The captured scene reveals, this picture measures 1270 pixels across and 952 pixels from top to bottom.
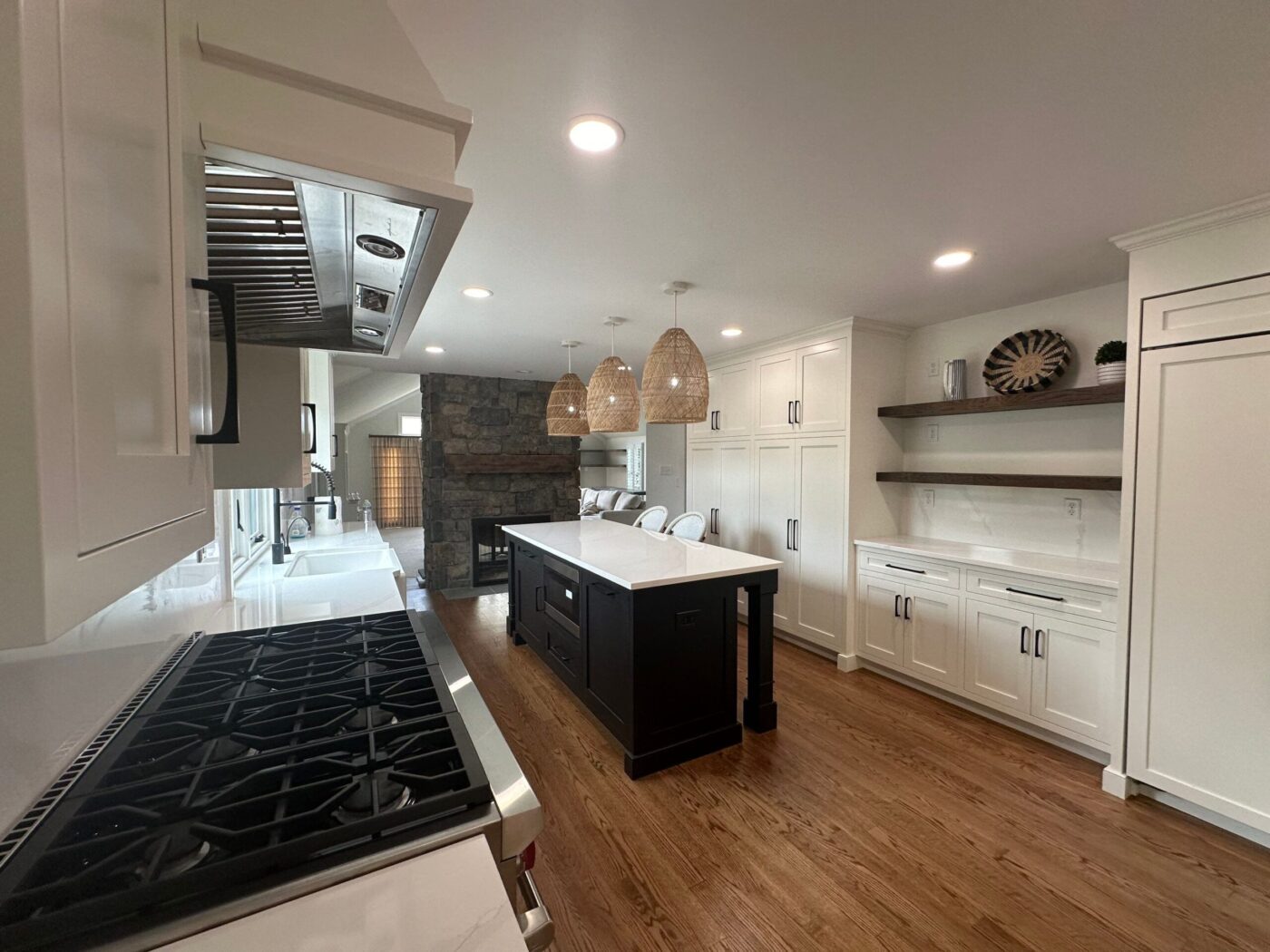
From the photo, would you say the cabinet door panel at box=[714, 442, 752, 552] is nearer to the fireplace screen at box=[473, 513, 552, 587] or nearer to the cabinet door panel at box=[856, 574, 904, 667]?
the cabinet door panel at box=[856, 574, 904, 667]

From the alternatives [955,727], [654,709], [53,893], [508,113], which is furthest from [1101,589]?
[53,893]

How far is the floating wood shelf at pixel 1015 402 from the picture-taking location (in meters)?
2.39

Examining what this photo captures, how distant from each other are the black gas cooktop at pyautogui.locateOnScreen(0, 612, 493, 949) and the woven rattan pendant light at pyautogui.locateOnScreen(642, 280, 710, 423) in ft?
5.90

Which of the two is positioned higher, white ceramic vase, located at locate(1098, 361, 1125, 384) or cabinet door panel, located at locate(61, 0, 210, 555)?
white ceramic vase, located at locate(1098, 361, 1125, 384)

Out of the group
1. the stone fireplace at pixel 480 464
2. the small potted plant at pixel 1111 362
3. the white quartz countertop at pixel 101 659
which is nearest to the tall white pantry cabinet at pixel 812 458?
the small potted plant at pixel 1111 362

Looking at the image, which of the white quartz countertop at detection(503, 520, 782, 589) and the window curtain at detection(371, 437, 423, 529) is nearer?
the white quartz countertop at detection(503, 520, 782, 589)

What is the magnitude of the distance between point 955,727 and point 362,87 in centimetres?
341

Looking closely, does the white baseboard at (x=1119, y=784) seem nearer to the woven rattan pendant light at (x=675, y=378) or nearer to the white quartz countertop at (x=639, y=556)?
the white quartz countertop at (x=639, y=556)

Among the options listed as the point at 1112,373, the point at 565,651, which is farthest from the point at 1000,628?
the point at 565,651

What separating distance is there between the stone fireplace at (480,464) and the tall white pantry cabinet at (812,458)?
8.32ft

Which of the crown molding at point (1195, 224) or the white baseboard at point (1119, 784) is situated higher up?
the crown molding at point (1195, 224)

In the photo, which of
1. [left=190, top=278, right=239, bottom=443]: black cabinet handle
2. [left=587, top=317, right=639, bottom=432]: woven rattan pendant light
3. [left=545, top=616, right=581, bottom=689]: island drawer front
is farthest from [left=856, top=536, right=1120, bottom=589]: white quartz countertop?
[left=190, top=278, right=239, bottom=443]: black cabinet handle

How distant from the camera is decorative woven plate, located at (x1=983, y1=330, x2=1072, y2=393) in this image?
2797mm

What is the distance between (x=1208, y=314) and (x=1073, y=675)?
1.63m
